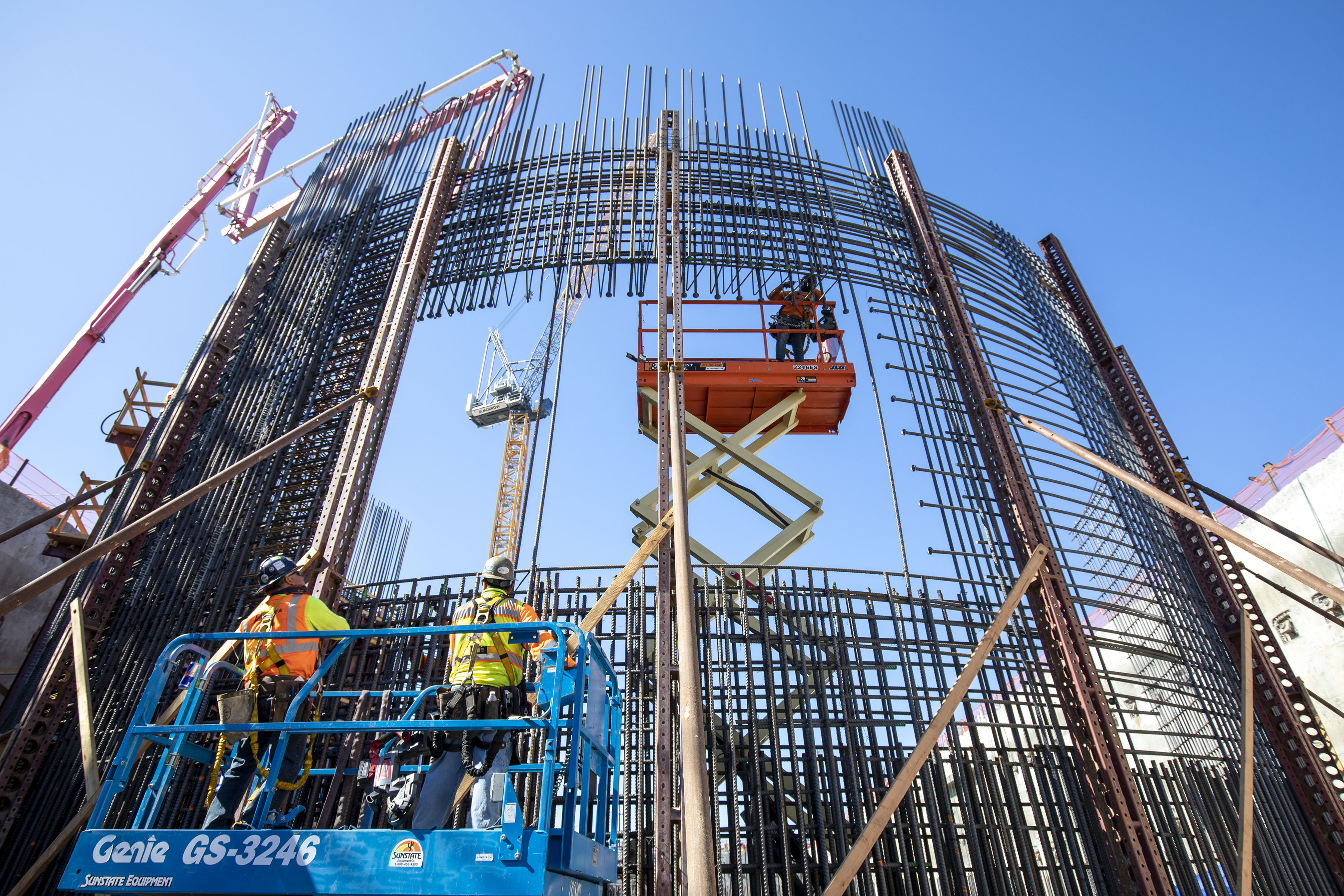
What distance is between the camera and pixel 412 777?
386 cm

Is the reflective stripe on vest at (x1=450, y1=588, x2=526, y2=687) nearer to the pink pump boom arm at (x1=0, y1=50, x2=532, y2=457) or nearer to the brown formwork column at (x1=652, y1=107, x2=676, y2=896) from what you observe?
the brown formwork column at (x1=652, y1=107, x2=676, y2=896)

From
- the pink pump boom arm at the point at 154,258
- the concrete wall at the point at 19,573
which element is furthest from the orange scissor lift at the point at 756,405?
the pink pump boom arm at the point at 154,258

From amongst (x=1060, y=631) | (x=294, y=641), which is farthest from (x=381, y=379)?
(x=1060, y=631)

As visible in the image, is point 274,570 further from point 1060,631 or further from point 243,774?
point 1060,631

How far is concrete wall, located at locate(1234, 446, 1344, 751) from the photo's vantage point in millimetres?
16891

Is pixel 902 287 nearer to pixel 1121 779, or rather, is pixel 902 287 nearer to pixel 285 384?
pixel 1121 779

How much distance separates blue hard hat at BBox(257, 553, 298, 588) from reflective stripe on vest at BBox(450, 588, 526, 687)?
132 centimetres

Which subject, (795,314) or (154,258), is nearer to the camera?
(795,314)

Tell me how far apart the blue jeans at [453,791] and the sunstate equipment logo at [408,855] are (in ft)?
1.27

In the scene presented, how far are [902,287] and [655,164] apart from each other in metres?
4.35

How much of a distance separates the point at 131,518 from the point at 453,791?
24.2 ft

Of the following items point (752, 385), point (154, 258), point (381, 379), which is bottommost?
point (381, 379)

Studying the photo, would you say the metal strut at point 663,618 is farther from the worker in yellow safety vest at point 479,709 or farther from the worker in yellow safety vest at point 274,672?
the worker in yellow safety vest at point 274,672

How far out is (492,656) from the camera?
13.9 ft
